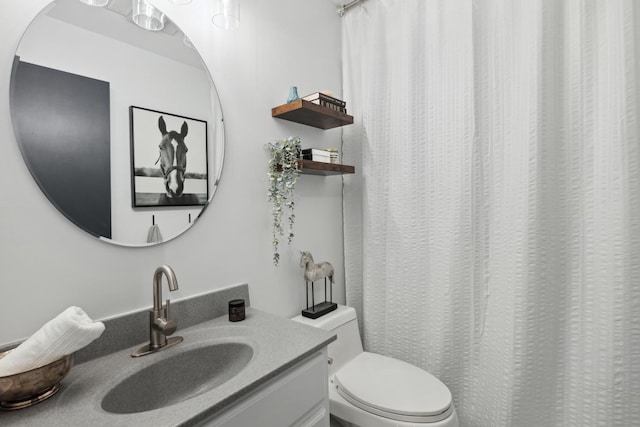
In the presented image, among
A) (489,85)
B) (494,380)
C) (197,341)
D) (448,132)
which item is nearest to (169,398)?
(197,341)

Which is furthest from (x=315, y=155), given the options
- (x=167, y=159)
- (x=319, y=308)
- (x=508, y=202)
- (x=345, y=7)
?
(x=345, y=7)

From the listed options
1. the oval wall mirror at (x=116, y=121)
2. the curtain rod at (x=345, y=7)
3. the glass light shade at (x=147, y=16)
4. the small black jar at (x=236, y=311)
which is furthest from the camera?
the curtain rod at (x=345, y=7)

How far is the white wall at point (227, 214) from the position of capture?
822 millimetres

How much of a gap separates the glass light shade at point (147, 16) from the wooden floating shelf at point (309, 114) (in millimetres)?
542

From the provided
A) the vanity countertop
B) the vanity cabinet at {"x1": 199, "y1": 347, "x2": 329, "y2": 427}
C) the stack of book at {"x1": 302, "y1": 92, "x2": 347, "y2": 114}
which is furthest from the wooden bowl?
the stack of book at {"x1": 302, "y1": 92, "x2": 347, "y2": 114}

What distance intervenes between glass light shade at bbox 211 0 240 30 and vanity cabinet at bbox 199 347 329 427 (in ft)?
4.09

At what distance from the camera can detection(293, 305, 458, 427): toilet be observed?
1120 millimetres

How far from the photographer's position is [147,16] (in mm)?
1056

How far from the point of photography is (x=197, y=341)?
1016mm

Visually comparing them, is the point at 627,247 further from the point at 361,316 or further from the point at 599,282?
the point at 361,316

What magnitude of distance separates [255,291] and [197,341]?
400 millimetres

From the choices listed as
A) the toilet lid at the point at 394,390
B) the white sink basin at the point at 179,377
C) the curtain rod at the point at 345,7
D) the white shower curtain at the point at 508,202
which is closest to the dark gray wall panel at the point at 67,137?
the white sink basin at the point at 179,377

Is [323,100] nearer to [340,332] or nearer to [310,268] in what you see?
[310,268]

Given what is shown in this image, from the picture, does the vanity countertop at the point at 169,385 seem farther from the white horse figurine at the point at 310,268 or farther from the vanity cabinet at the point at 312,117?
the vanity cabinet at the point at 312,117
